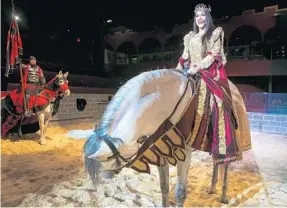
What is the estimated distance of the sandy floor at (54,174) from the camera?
3.01m

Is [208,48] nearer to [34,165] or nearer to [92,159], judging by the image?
[92,159]

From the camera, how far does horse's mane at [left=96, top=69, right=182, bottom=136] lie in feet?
4.91

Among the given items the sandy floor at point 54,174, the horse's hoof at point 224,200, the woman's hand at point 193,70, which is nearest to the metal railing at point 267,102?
the sandy floor at point 54,174

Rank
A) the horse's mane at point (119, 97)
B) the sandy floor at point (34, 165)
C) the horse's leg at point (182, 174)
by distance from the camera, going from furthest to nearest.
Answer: the sandy floor at point (34, 165) → the horse's leg at point (182, 174) → the horse's mane at point (119, 97)

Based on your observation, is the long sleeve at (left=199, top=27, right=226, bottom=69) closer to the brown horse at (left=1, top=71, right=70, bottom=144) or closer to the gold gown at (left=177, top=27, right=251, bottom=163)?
the gold gown at (left=177, top=27, right=251, bottom=163)

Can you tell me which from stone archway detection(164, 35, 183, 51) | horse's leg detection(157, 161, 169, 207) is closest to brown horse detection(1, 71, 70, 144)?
horse's leg detection(157, 161, 169, 207)

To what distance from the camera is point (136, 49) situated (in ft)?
70.7

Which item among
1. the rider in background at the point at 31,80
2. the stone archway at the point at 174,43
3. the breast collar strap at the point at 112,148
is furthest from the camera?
the stone archway at the point at 174,43

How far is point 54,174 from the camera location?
381cm

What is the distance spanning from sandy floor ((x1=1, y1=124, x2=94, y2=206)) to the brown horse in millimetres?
455

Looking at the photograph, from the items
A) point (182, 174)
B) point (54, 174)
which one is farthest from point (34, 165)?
point (182, 174)

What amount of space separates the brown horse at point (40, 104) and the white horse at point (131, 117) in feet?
15.4

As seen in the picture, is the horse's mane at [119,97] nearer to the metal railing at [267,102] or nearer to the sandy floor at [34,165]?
the sandy floor at [34,165]

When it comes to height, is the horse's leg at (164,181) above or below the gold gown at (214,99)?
below
